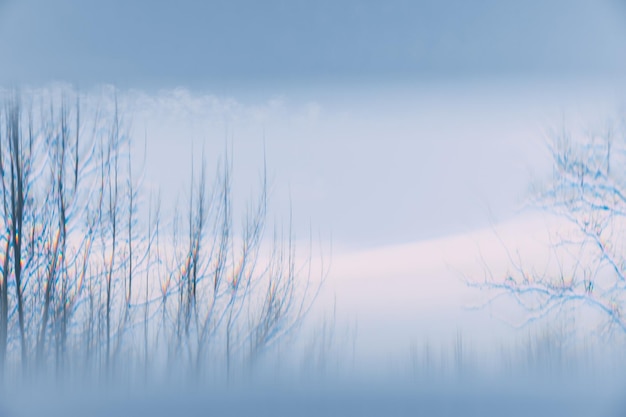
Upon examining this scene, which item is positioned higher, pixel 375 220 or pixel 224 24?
pixel 224 24

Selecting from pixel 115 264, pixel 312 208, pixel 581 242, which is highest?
pixel 312 208

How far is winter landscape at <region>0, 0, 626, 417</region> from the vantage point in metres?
2.47

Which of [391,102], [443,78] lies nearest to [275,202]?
[391,102]

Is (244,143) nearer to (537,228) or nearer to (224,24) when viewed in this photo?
(224,24)

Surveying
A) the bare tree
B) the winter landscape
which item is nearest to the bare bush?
the winter landscape

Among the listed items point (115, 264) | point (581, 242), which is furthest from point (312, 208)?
point (581, 242)

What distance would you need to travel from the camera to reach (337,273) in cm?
250

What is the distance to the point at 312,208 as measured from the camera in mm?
2545

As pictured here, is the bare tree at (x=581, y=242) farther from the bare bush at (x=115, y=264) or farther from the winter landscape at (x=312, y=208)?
the bare bush at (x=115, y=264)

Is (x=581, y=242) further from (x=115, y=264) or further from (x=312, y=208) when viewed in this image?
(x=115, y=264)

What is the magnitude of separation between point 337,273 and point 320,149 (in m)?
0.60

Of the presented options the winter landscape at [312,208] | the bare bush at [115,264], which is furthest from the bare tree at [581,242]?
the bare bush at [115,264]

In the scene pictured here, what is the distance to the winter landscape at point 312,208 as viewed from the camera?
2473mm

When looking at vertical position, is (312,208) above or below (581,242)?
above
